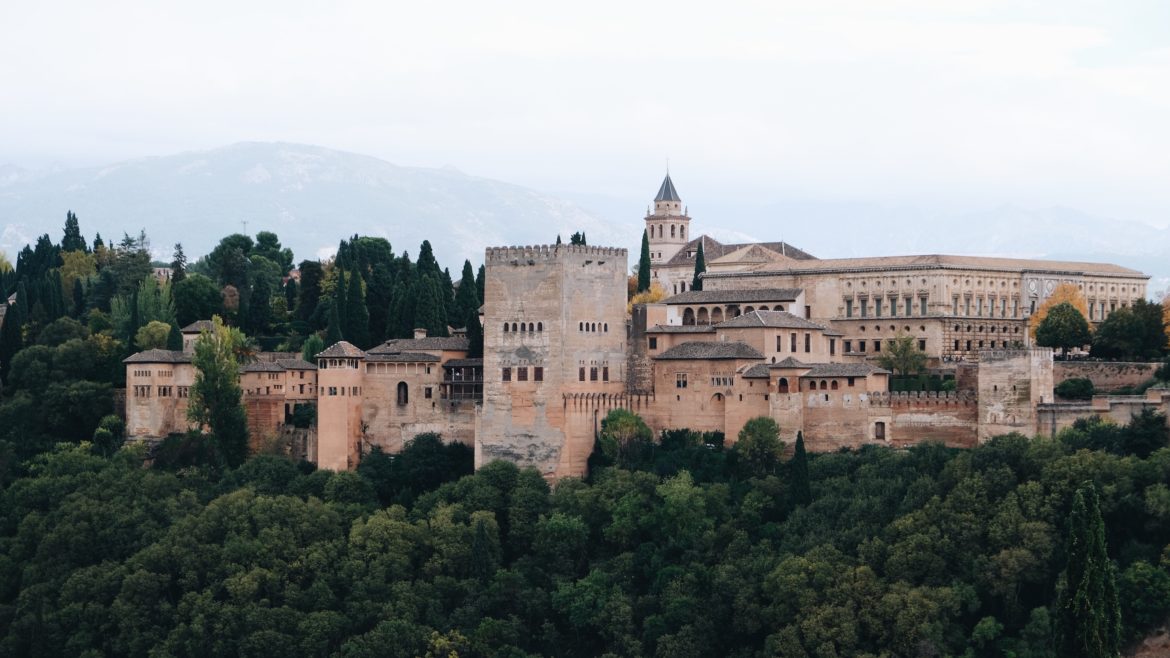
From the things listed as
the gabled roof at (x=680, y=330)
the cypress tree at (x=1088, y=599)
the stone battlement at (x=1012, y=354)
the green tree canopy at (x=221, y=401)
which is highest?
the gabled roof at (x=680, y=330)

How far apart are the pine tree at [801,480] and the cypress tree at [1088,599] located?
12.2m

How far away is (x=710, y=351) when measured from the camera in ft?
177

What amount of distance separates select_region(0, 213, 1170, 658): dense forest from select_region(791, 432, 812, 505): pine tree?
58 mm

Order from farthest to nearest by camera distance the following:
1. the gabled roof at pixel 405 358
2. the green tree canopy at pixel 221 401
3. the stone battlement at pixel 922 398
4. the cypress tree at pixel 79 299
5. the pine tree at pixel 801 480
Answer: the cypress tree at pixel 79 299 < the green tree canopy at pixel 221 401 < the gabled roof at pixel 405 358 < the stone battlement at pixel 922 398 < the pine tree at pixel 801 480

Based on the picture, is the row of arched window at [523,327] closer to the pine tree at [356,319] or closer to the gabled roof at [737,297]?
the gabled roof at [737,297]

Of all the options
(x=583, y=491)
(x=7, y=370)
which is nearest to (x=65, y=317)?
(x=7, y=370)

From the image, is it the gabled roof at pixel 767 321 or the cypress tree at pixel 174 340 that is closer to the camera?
the gabled roof at pixel 767 321

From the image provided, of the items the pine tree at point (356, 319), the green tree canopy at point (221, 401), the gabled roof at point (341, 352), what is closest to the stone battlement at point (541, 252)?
the gabled roof at point (341, 352)

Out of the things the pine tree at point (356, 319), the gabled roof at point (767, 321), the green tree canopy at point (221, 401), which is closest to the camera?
the gabled roof at point (767, 321)

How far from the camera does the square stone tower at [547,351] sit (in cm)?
5416

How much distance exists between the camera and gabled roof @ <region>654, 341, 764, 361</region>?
53594 millimetres

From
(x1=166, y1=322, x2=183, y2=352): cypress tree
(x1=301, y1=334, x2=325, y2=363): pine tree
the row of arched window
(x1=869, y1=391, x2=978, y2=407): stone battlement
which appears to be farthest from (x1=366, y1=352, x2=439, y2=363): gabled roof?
(x1=869, y1=391, x2=978, y2=407): stone battlement

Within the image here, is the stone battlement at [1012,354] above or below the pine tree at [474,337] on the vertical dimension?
below

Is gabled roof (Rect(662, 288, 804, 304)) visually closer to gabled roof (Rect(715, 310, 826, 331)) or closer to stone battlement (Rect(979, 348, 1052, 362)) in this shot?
gabled roof (Rect(715, 310, 826, 331))
